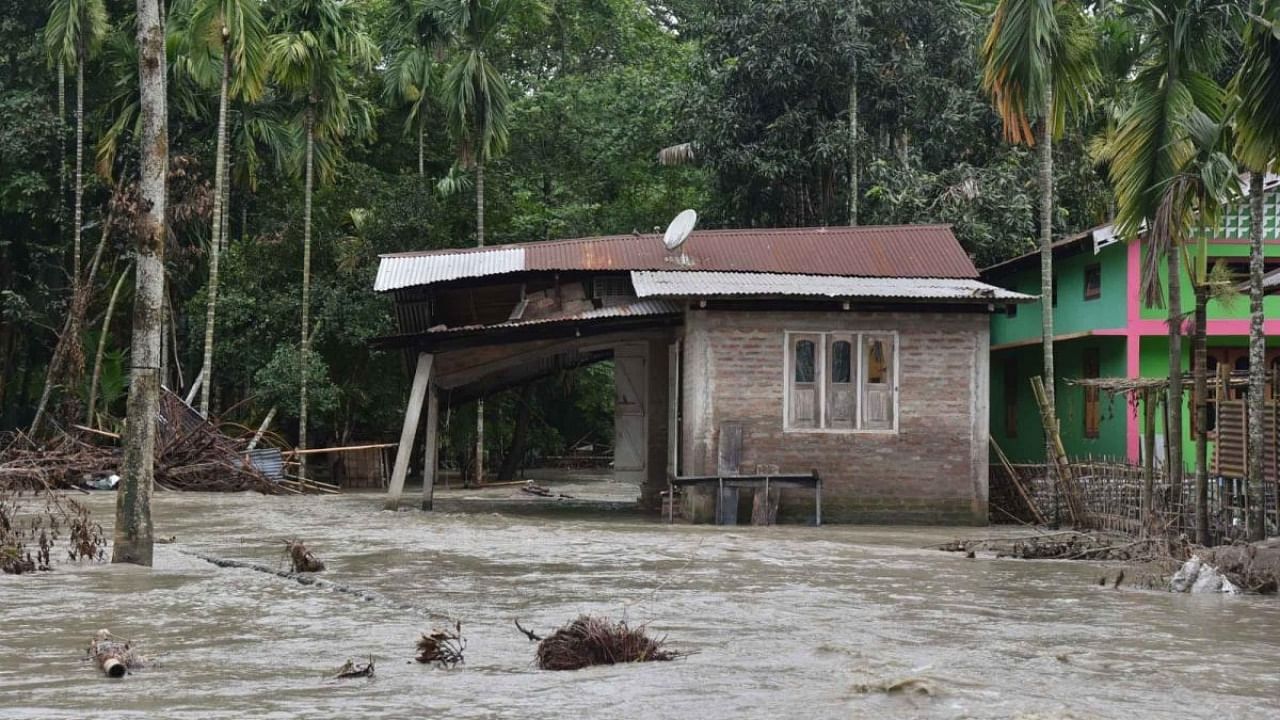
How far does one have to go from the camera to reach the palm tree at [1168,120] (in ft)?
55.9

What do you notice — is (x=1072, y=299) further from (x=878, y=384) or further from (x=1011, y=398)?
(x=878, y=384)

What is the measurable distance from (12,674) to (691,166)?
29.7m

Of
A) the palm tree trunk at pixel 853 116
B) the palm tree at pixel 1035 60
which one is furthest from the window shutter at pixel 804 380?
the palm tree trunk at pixel 853 116

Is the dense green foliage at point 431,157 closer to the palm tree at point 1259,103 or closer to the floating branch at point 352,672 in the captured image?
the palm tree at point 1259,103

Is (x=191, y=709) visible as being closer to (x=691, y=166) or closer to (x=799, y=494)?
(x=799, y=494)

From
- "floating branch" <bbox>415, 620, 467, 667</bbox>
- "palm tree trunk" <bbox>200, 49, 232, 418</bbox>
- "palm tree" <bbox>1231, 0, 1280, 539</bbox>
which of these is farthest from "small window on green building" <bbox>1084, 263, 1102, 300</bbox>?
"floating branch" <bbox>415, 620, 467, 667</bbox>

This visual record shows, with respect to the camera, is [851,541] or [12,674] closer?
[12,674]

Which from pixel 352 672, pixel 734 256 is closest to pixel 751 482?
pixel 734 256

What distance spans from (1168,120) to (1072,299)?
1191 centimetres

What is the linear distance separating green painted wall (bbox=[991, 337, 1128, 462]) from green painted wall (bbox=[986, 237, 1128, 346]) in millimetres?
358

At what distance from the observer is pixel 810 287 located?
21.4 m

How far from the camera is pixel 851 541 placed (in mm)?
18859

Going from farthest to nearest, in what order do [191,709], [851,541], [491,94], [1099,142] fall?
[491,94] → [1099,142] → [851,541] → [191,709]

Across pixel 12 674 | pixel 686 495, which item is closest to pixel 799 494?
pixel 686 495
